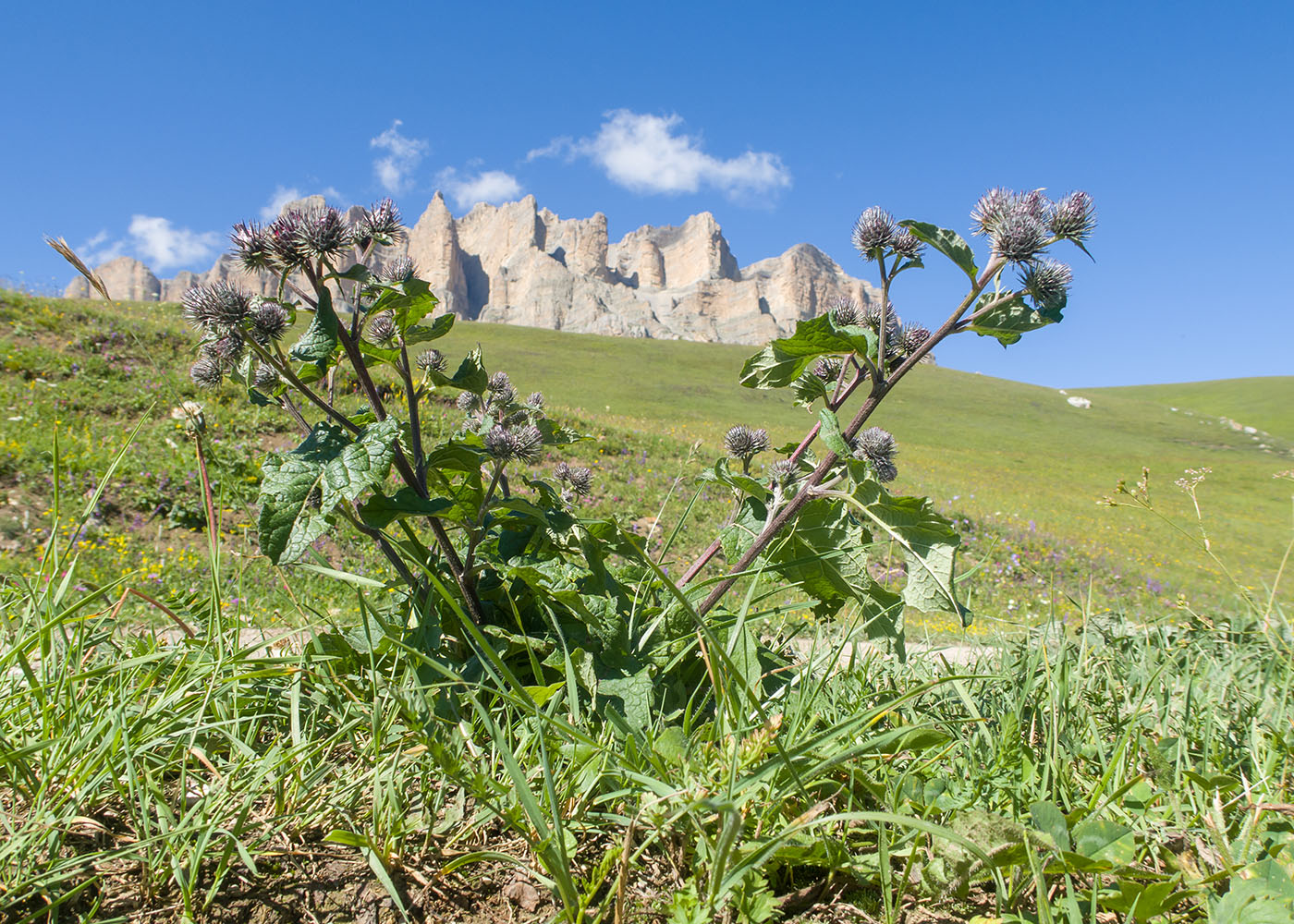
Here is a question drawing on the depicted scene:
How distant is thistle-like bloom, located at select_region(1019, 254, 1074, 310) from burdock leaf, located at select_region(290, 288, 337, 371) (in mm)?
1850

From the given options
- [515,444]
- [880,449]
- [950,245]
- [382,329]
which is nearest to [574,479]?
[515,444]

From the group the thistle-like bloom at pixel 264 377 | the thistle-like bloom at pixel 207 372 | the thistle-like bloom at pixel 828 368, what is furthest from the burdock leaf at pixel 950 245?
the thistle-like bloom at pixel 207 372

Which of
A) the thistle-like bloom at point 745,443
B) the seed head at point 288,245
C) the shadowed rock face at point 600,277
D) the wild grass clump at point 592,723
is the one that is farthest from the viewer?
the shadowed rock face at point 600,277

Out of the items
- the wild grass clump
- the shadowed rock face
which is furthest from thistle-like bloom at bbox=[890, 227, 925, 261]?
the shadowed rock face

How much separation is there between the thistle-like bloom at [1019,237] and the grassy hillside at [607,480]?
0.84 m

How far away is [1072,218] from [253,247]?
2.39 metres

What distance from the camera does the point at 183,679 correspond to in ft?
6.08

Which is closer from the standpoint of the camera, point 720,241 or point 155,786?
point 155,786

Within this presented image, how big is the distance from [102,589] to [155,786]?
530 mm

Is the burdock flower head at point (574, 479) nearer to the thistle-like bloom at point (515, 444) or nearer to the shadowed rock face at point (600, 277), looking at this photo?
the thistle-like bloom at point (515, 444)

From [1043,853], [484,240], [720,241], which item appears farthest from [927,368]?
[484,240]

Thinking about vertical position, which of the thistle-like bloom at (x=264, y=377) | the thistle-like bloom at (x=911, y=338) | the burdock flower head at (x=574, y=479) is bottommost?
the burdock flower head at (x=574, y=479)

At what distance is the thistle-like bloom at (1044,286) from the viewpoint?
73.8 inches

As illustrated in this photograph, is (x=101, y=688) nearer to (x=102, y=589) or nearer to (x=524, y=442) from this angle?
(x=102, y=589)
